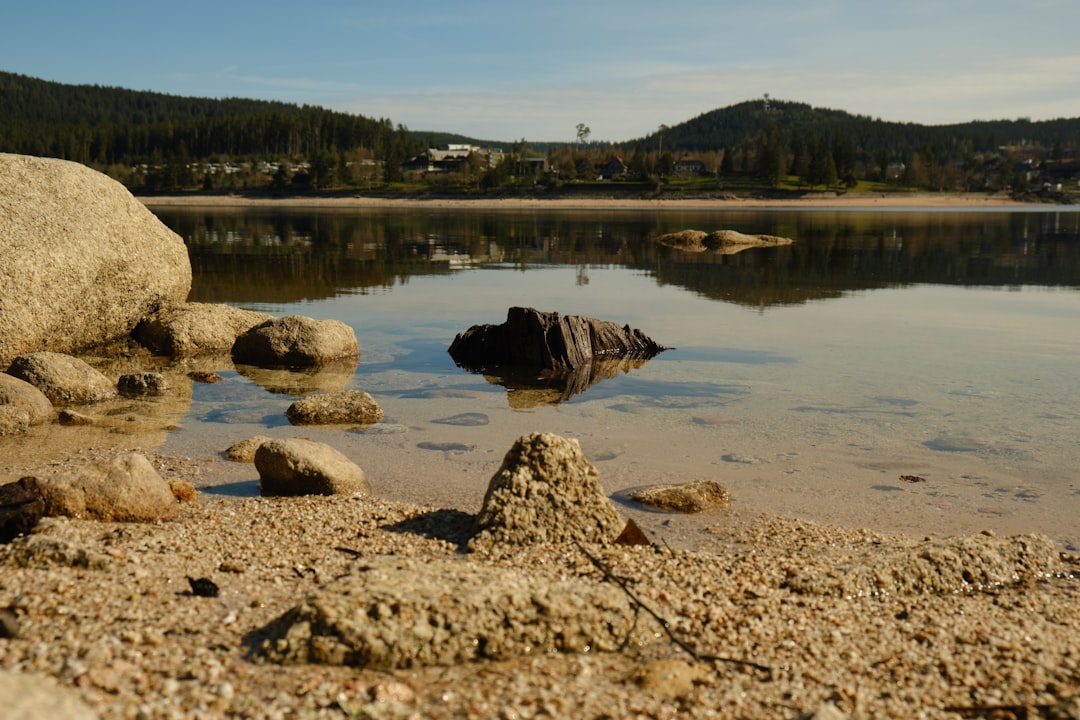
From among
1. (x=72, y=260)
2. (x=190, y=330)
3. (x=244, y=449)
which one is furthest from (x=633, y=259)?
(x=244, y=449)

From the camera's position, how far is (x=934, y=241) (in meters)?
50.7

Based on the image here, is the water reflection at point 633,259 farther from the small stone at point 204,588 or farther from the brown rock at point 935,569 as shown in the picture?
the small stone at point 204,588

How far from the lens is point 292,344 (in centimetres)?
1578

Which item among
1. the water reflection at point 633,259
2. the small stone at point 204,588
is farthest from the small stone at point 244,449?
the water reflection at point 633,259

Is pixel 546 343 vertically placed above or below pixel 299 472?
above

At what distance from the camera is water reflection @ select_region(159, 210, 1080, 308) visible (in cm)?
2773

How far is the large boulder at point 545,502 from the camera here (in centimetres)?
701

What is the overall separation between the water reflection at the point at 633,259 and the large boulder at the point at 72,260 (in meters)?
6.56

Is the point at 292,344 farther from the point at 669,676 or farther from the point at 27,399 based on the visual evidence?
the point at 669,676

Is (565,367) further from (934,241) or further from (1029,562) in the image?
(934,241)

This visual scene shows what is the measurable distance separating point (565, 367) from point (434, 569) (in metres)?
10.2

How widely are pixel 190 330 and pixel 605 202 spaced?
112852 millimetres

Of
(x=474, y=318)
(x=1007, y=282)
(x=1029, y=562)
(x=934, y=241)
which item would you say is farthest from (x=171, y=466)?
(x=934, y=241)

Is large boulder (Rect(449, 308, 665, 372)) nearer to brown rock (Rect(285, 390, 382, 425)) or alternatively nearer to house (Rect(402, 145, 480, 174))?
brown rock (Rect(285, 390, 382, 425))
